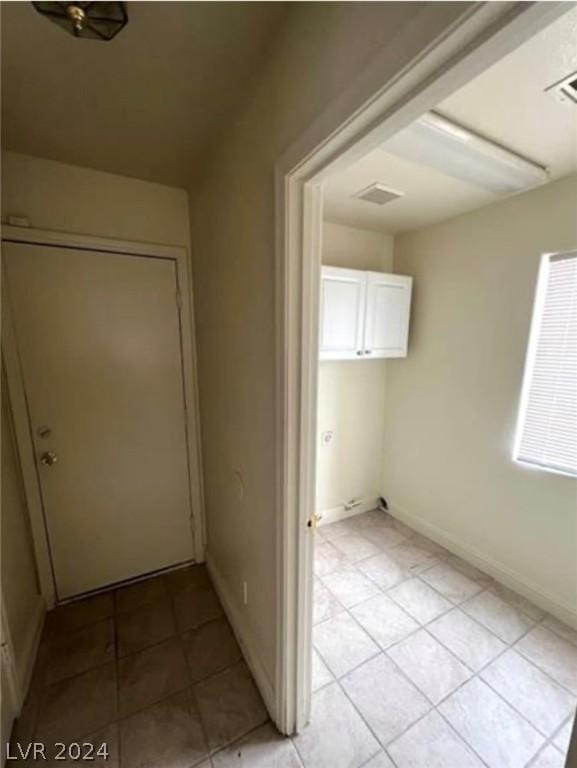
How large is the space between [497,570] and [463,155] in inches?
97.9

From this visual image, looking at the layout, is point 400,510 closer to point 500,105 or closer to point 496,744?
point 496,744

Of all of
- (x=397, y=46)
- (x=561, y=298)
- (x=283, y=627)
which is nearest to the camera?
(x=397, y=46)

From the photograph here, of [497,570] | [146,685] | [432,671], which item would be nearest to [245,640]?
[146,685]

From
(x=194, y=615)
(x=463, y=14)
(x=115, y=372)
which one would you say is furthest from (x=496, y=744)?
(x=115, y=372)

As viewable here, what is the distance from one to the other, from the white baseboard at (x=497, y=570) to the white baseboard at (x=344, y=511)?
0.92 feet

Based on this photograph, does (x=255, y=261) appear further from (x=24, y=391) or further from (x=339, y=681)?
(x=339, y=681)

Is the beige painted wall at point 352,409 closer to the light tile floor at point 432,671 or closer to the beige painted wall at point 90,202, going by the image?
the light tile floor at point 432,671

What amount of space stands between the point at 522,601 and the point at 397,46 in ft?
9.03

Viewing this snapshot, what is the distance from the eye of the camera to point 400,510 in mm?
2951

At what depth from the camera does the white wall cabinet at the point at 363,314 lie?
7.59 ft

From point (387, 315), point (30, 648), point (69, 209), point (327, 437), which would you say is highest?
point (69, 209)

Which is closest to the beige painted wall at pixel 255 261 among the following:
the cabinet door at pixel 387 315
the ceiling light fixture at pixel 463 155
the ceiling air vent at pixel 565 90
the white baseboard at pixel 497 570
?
the ceiling light fixture at pixel 463 155

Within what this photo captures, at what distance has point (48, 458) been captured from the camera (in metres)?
1.84

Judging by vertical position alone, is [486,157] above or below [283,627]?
above
